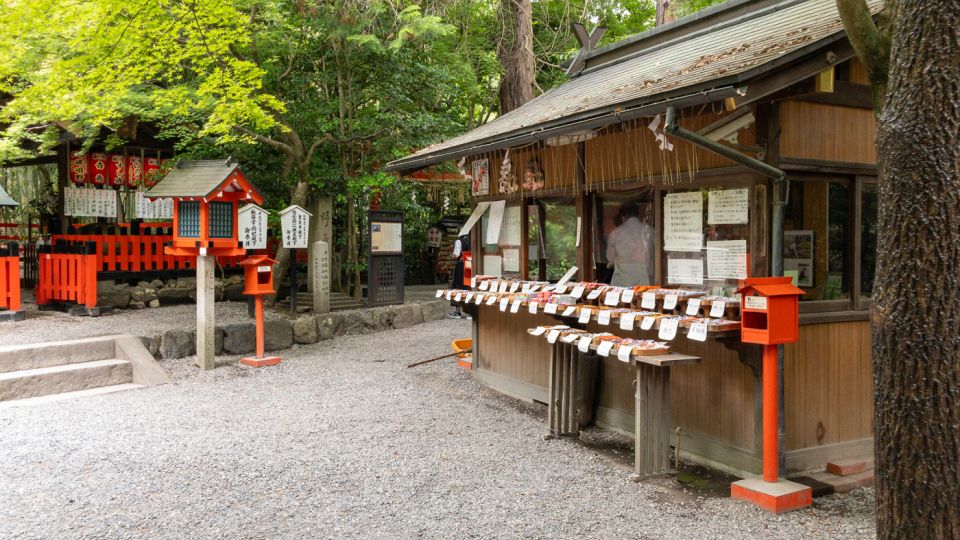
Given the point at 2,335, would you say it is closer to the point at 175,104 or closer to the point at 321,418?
the point at 175,104

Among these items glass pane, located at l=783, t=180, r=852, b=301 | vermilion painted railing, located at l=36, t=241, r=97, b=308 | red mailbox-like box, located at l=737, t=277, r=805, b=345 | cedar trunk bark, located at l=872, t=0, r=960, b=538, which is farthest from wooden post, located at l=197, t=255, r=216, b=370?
cedar trunk bark, located at l=872, t=0, r=960, b=538

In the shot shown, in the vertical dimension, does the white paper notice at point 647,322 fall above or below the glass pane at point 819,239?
below

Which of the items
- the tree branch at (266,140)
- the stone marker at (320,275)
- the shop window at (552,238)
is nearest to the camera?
the shop window at (552,238)

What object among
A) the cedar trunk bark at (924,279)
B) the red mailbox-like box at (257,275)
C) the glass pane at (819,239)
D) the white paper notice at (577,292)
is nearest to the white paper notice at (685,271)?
the glass pane at (819,239)

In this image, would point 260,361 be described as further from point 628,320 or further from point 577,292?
point 628,320

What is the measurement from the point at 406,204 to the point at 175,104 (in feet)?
24.0

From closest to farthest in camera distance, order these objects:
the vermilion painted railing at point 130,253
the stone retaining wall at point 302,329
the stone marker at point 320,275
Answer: the stone retaining wall at point 302,329
the stone marker at point 320,275
the vermilion painted railing at point 130,253

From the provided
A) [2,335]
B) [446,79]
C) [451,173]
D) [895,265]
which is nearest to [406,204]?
[451,173]

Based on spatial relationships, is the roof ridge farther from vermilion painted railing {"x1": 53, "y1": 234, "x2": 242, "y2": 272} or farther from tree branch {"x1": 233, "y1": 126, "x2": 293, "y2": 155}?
vermilion painted railing {"x1": 53, "y1": 234, "x2": 242, "y2": 272}

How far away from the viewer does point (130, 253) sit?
611 inches

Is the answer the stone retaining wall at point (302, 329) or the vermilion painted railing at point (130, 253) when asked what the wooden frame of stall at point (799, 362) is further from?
the vermilion painted railing at point (130, 253)

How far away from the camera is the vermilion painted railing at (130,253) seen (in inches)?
592

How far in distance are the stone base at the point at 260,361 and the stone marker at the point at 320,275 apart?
3532 millimetres

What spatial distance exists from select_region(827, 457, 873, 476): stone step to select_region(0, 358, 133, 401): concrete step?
9.05 m
